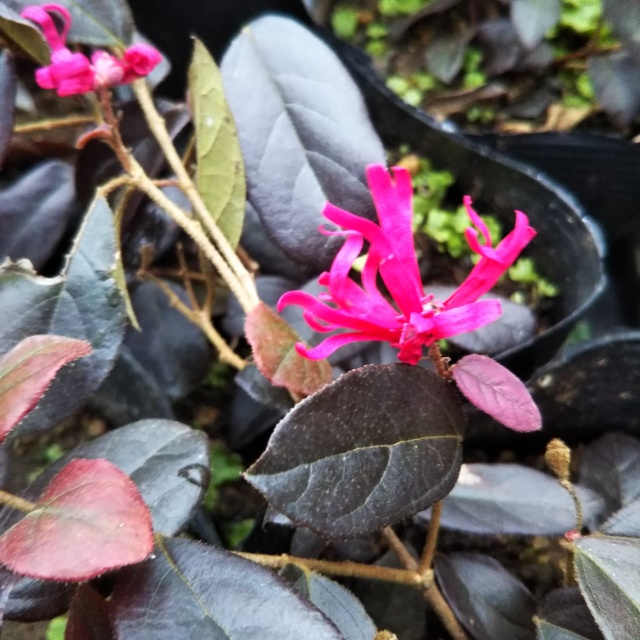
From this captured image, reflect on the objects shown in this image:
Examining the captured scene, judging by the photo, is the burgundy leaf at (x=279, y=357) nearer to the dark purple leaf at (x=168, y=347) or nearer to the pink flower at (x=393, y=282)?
the pink flower at (x=393, y=282)

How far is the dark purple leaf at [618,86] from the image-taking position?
0.94 meters

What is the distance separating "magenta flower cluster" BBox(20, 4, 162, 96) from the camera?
19.3 inches

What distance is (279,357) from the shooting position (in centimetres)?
47

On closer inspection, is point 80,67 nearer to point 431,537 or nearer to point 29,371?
point 29,371

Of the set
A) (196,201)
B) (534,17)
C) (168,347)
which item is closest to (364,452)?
Answer: (196,201)

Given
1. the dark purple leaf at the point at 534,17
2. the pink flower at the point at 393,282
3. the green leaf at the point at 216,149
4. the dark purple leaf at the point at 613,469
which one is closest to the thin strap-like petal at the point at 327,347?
the pink flower at the point at 393,282

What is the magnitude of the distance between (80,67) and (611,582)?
0.54 m

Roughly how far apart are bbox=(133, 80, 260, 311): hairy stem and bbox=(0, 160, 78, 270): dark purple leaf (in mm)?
147

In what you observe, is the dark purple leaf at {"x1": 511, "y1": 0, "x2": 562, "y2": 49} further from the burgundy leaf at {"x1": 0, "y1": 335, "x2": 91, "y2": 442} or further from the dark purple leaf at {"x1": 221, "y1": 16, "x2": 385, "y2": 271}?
the burgundy leaf at {"x1": 0, "y1": 335, "x2": 91, "y2": 442}

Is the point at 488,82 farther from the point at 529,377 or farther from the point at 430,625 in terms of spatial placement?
the point at 430,625

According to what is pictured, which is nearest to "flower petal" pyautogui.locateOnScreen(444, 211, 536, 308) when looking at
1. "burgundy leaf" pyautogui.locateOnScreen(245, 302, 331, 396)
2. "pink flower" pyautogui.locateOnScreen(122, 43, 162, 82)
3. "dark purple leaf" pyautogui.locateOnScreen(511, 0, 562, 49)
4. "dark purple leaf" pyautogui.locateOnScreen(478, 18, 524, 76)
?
"burgundy leaf" pyautogui.locateOnScreen(245, 302, 331, 396)

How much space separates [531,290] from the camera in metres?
0.83

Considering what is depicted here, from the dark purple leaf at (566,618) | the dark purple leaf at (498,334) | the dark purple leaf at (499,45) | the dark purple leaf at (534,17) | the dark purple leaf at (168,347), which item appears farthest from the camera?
the dark purple leaf at (499,45)

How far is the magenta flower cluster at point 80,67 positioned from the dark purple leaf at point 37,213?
0.20 meters
